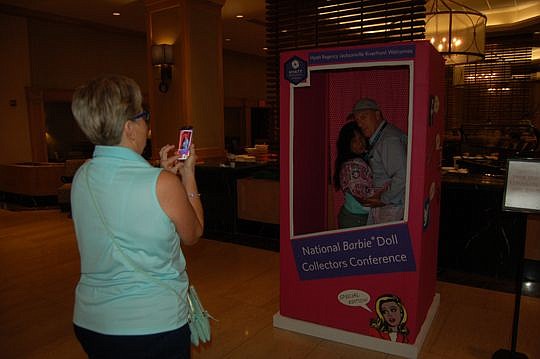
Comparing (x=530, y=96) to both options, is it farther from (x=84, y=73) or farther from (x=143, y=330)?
(x=143, y=330)

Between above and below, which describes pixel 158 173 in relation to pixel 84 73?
below

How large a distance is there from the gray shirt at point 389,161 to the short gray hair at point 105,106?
1.96 metres

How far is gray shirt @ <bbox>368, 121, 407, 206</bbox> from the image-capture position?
9.17 feet

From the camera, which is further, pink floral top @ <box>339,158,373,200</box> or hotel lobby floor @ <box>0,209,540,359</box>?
pink floral top @ <box>339,158,373,200</box>

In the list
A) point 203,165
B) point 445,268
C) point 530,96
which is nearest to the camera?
point 445,268

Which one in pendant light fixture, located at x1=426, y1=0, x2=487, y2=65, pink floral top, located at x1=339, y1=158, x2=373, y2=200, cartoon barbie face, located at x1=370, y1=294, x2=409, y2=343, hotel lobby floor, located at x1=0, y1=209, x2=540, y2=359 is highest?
pendant light fixture, located at x1=426, y1=0, x2=487, y2=65

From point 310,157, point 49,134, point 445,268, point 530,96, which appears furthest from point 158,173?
point 530,96

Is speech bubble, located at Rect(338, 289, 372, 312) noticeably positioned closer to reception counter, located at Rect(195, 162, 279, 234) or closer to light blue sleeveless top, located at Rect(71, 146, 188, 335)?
light blue sleeveless top, located at Rect(71, 146, 188, 335)

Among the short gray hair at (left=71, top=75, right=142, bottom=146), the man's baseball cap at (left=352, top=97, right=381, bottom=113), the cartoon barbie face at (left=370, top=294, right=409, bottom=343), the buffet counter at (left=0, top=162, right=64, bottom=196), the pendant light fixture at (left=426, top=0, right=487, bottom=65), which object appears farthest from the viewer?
the buffet counter at (left=0, top=162, right=64, bottom=196)

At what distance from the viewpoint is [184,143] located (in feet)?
5.40

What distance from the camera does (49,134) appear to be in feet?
33.2

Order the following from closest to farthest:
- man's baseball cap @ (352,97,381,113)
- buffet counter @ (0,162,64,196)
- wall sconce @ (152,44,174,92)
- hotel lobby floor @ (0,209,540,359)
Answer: hotel lobby floor @ (0,209,540,359) < man's baseball cap @ (352,97,381,113) < wall sconce @ (152,44,174,92) < buffet counter @ (0,162,64,196)

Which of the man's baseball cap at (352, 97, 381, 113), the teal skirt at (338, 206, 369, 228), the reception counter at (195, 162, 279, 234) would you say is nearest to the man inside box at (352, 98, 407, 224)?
the man's baseball cap at (352, 97, 381, 113)

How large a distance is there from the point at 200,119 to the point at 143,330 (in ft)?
20.0
